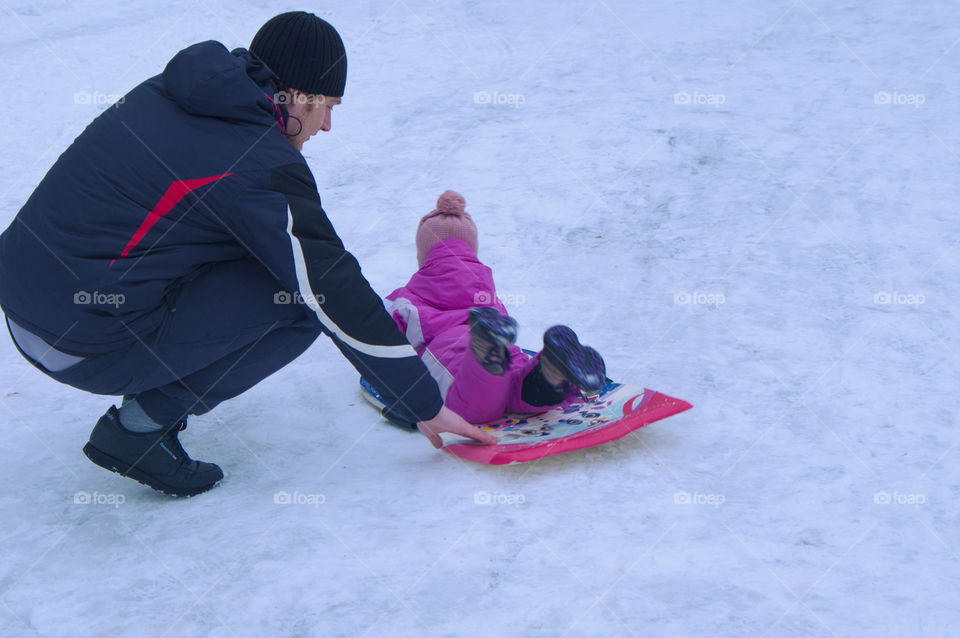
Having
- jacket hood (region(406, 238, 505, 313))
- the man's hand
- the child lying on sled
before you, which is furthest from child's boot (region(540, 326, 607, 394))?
jacket hood (region(406, 238, 505, 313))

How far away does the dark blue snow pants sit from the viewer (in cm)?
182

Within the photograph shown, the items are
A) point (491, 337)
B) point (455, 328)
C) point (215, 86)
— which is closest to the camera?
point (215, 86)

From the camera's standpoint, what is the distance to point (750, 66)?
4.63 m

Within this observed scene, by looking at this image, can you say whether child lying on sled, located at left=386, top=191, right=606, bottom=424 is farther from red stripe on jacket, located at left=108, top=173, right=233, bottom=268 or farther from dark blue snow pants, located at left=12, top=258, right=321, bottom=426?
red stripe on jacket, located at left=108, top=173, right=233, bottom=268

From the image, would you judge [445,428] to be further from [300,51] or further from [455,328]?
[300,51]

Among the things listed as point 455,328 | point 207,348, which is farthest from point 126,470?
point 455,328

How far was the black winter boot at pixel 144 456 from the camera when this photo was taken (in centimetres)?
192

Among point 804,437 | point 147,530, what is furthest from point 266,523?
point 804,437

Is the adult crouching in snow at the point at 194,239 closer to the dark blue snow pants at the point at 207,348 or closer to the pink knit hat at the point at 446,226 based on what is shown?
the dark blue snow pants at the point at 207,348

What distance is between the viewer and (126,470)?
1930mm

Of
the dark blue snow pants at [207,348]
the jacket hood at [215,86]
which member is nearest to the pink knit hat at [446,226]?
the dark blue snow pants at [207,348]

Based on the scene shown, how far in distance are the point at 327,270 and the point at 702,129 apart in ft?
9.32

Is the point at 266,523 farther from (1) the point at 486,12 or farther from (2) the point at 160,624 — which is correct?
(1) the point at 486,12

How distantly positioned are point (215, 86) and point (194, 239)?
31cm
